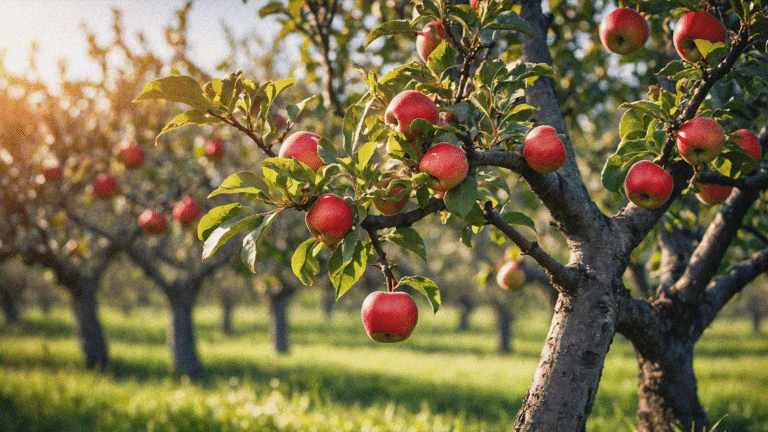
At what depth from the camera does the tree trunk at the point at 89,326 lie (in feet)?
27.7

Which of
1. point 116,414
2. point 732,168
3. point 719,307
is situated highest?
point 732,168

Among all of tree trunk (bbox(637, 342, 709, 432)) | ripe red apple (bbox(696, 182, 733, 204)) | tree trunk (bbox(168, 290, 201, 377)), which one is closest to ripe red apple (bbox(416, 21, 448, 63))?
ripe red apple (bbox(696, 182, 733, 204))

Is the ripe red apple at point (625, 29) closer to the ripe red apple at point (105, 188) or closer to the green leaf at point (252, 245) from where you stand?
the green leaf at point (252, 245)

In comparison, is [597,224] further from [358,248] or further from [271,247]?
[271,247]

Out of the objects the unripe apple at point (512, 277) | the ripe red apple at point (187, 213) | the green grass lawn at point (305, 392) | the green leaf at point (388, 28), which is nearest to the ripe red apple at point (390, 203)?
the green leaf at point (388, 28)

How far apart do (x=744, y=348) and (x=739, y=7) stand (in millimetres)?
20849

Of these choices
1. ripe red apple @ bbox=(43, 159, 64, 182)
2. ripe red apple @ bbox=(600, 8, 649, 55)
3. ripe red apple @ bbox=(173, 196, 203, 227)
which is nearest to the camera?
ripe red apple @ bbox=(600, 8, 649, 55)

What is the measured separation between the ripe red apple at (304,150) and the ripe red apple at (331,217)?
18cm

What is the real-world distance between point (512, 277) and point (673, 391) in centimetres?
109

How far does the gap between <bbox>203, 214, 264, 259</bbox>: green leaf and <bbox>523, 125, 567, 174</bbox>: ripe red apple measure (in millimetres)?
962

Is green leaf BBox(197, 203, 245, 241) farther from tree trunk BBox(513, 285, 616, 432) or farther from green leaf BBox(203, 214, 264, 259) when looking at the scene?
tree trunk BBox(513, 285, 616, 432)

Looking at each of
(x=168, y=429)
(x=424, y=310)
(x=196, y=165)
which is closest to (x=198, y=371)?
(x=168, y=429)

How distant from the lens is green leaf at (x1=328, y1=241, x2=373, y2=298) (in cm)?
156

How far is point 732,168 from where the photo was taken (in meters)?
1.91
